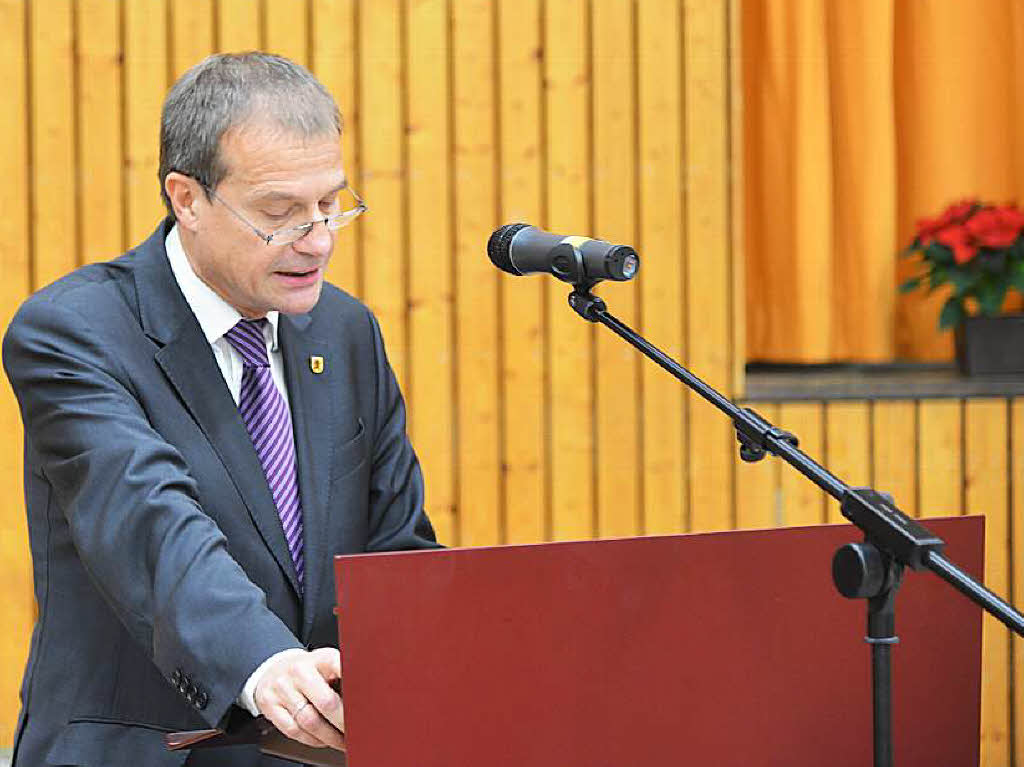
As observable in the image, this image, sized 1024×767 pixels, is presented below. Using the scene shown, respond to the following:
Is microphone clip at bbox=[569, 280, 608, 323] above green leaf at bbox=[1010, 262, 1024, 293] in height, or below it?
below

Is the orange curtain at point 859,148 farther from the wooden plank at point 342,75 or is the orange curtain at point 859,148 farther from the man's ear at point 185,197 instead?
the man's ear at point 185,197

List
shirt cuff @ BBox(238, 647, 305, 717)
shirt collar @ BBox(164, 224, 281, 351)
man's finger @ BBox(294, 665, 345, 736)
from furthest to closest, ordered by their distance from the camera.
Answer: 1. shirt collar @ BBox(164, 224, 281, 351)
2. shirt cuff @ BBox(238, 647, 305, 717)
3. man's finger @ BBox(294, 665, 345, 736)

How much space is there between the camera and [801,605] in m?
1.44

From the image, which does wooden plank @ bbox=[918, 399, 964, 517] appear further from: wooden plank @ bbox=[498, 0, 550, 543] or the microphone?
the microphone

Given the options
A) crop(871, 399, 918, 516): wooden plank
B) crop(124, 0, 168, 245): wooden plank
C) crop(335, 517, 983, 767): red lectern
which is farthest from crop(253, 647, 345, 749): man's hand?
crop(871, 399, 918, 516): wooden plank

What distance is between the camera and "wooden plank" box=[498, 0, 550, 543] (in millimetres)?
4070

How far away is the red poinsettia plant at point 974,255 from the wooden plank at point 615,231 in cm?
81

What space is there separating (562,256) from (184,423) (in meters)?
0.55

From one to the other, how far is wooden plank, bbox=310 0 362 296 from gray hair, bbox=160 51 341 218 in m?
2.08

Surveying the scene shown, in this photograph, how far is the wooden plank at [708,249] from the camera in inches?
162

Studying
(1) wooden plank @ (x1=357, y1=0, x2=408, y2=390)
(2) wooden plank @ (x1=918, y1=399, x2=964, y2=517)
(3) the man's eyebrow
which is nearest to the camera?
(3) the man's eyebrow

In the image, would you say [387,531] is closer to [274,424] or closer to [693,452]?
[274,424]

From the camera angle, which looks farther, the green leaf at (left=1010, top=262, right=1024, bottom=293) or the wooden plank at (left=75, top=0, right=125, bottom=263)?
the green leaf at (left=1010, top=262, right=1024, bottom=293)

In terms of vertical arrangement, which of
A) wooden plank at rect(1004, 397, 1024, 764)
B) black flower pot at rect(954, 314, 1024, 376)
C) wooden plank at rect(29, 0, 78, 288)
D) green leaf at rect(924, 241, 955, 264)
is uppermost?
wooden plank at rect(29, 0, 78, 288)
